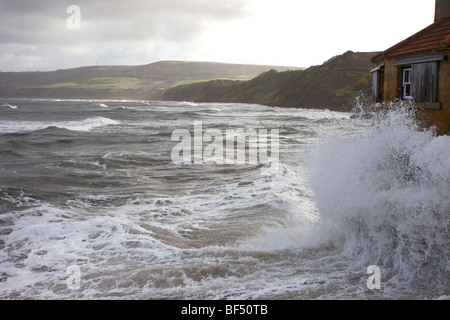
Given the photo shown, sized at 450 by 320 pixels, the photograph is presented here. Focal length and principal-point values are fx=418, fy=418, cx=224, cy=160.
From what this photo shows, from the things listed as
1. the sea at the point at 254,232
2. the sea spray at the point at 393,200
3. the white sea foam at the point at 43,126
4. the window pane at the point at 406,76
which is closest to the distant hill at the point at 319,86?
the white sea foam at the point at 43,126

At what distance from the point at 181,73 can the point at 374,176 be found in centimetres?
19366

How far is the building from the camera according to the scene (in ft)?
31.1

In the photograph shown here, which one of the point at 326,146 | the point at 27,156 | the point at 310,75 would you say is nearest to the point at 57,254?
the point at 326,146

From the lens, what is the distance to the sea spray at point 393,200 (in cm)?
580

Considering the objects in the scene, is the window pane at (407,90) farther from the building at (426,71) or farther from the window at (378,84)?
the window at (378,84)

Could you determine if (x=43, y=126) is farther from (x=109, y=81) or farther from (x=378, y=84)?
(x=109, y=81)

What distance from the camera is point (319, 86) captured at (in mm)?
64750

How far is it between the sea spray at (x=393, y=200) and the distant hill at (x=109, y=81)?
139 meters

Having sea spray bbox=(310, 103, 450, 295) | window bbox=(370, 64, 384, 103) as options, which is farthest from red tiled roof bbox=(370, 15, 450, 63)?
sea spray bbox=(310, 103, 450, 295)

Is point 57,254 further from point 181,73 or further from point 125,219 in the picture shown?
point 181,73

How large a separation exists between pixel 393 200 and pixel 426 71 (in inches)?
185

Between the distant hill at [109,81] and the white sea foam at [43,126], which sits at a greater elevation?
the distant hill at [109,81]

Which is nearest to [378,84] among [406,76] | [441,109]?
[406,76]

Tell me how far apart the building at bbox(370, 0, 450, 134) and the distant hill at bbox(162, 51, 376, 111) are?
1633 inches
